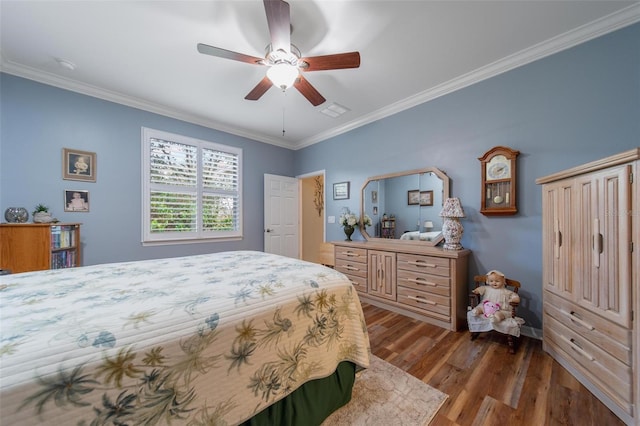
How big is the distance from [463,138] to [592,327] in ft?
6.39

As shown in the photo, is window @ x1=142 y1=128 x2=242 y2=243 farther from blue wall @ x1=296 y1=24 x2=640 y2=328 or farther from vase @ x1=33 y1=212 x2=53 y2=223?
blue wall @ x1=296 y1=24 x2=640 y2=328

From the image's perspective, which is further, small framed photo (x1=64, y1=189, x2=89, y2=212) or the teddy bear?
small framed photo (x1=64, y1=189, x2=89, y2=212)

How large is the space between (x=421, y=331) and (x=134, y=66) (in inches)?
157

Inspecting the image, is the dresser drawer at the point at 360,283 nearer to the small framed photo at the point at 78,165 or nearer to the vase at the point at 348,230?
the vase at the point at 348,230

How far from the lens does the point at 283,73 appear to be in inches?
68.6

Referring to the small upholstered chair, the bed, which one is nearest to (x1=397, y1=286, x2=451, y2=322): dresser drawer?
the small upholstered chair

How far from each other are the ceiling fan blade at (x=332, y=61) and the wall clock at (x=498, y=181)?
1.70 m

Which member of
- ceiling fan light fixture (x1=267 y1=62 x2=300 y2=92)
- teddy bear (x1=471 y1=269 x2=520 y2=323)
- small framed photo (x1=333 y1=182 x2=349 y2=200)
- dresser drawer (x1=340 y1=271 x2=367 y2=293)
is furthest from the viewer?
small framed photo (x1=333 y1=182 x2=349 y2=200)

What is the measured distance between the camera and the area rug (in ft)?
4.16

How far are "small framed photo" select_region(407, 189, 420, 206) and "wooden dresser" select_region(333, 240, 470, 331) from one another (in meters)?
0.55

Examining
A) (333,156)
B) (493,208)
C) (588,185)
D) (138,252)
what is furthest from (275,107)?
(588,185)

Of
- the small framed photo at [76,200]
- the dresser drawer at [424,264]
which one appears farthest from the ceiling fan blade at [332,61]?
the small framed photo at [76,200]

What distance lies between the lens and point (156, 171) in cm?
319

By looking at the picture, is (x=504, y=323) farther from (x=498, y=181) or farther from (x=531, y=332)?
(x=498, y=181)
